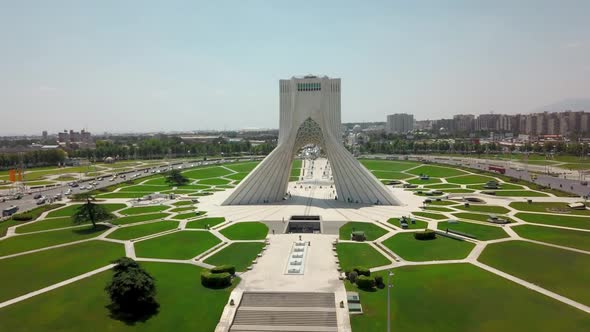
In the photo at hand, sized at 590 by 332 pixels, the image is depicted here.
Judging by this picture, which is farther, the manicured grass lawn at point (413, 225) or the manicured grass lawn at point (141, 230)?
the manicured grass lawn at point (413, 225)

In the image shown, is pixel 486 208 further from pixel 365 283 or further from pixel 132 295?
pixel 132 295

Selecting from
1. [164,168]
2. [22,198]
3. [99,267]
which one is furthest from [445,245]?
[164,168]

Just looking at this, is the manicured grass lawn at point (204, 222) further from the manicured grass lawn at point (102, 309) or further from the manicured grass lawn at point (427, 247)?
the manicured grass lawn at point (427, 247)

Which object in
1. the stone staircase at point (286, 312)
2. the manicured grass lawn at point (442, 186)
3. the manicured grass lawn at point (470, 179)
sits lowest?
the stone staircase at point (286, 312)

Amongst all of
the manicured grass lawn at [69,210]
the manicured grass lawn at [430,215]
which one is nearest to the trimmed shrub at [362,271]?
the manicured grass lawn at [430,215]

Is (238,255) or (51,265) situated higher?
(238,255)

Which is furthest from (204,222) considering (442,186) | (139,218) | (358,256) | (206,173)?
(206,173)

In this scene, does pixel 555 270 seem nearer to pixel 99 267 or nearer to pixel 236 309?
pixel 236 309
